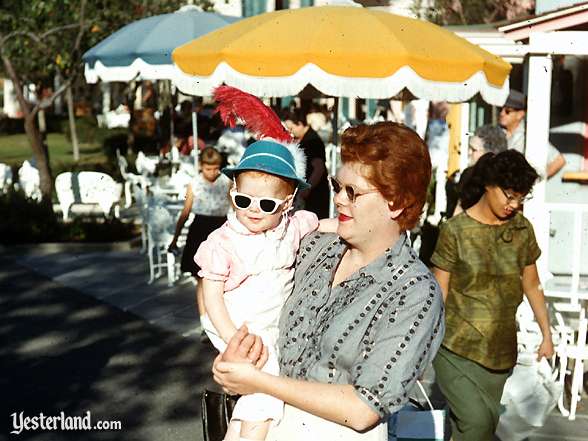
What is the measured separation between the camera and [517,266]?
5.11 m

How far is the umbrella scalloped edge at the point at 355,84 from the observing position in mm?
6672

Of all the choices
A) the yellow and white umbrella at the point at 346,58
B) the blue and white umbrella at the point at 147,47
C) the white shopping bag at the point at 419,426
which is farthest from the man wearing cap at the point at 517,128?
the white shopping bag at the point at 419,426

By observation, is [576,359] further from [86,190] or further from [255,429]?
[86,190]

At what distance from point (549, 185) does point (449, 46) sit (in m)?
3.91

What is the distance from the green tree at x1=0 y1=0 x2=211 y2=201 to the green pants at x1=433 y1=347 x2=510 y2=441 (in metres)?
11.3

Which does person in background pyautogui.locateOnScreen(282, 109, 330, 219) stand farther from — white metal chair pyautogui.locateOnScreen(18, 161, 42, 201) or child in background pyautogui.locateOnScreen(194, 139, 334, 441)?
white metal chair pyautogui.locateOnScreen(18, 161, 42, 201)

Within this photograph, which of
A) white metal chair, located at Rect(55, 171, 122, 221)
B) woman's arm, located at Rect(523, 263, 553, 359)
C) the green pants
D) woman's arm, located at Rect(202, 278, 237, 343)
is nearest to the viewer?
woman's arm, located at Rect(202, 278, 237, 343)

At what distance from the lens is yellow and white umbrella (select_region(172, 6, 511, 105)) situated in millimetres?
6680

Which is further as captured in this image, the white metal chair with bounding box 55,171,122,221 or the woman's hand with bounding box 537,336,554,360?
the white metal chair with bounding box 55,171,122,221

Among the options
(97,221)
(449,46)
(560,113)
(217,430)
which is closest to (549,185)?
(560,113)

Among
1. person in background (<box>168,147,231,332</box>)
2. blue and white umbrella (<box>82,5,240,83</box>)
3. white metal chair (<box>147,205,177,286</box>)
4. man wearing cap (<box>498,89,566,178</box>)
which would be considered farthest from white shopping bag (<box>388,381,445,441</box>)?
blue and white umbrella (<box>82,5,240,83</box>)

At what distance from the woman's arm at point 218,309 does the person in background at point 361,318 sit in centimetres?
17

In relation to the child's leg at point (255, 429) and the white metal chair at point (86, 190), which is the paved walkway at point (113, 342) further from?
the child's leg at point (255, 429)

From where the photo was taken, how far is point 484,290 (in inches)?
198
